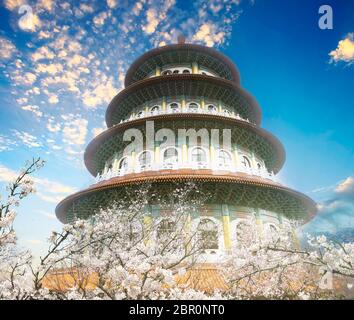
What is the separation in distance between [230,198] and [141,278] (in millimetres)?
12640

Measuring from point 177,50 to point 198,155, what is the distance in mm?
12428

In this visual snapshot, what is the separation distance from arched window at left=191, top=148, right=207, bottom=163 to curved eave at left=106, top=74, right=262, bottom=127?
6390 millimetres

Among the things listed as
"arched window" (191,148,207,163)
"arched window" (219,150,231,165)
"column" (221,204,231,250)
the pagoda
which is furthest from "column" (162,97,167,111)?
"column" (221,204,231,250)

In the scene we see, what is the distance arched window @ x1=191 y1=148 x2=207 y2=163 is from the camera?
20.0 m

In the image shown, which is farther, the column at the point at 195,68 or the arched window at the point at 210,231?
the column at the point at 195,68

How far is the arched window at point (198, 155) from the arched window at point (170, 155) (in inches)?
47.1

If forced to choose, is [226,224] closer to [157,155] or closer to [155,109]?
[157,155]

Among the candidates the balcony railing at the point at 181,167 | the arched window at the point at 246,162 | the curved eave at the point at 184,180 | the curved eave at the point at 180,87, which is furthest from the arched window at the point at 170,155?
the curved eave at the point at 180,87

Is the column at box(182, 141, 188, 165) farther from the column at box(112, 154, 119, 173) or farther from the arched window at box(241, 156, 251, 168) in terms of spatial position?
the column at box(112, 154, 119, 173)

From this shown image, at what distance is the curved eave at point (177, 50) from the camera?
2712cm

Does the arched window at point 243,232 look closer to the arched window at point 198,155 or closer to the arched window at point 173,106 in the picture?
the arched window at point 198,155

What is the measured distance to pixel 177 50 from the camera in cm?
2733

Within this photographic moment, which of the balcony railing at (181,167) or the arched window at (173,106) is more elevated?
the arched window at (173,106)
